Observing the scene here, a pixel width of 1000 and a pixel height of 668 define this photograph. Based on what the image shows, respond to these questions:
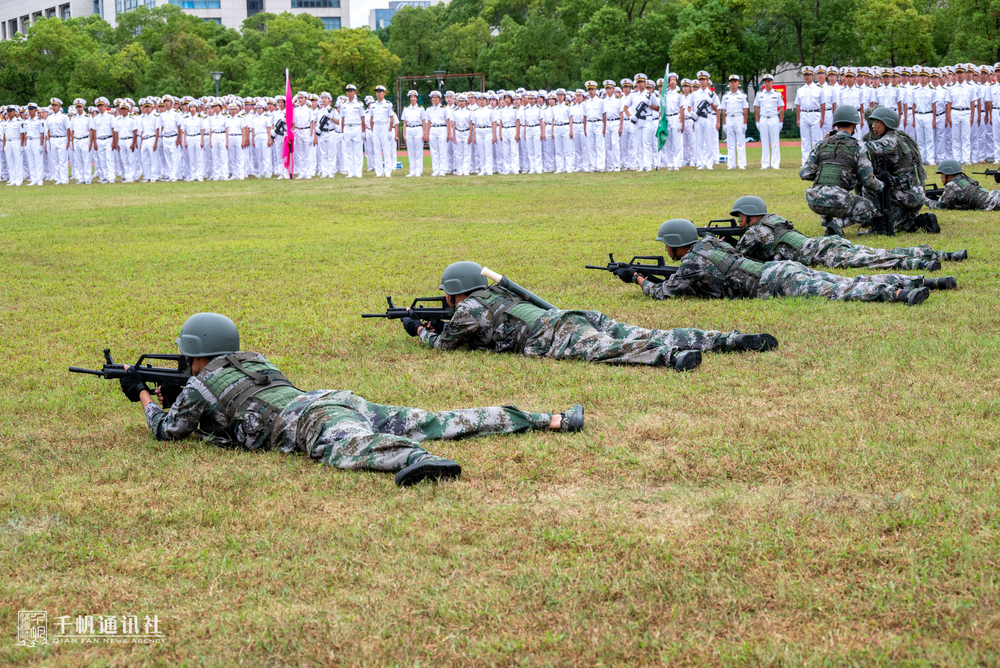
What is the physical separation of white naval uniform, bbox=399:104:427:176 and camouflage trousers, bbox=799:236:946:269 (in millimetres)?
21946

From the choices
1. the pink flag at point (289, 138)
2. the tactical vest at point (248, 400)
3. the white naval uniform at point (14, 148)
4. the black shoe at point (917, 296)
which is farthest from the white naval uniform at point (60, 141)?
the tactical vest at point (248, 400)

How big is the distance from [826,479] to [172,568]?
10.0 ft

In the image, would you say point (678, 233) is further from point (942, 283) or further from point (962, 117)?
point (962, 117)

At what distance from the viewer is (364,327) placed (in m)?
9.81

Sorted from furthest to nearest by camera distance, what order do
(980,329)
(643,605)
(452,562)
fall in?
1. (980,329)
2. (452,562)
3. (643,605)

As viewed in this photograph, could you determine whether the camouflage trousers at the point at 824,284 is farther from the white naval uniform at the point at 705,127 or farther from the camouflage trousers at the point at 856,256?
the white naval uniform at the point at 705,127

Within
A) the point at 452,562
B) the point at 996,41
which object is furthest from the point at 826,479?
the point at 996,41

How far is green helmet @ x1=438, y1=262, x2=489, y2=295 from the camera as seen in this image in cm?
821

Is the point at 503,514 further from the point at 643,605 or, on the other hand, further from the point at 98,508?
the point at 98,508

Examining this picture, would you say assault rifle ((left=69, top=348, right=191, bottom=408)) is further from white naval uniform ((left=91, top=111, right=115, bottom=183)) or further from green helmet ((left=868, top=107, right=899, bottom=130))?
white naval uniform ((left=91, top=111, right=115, bottom=183))

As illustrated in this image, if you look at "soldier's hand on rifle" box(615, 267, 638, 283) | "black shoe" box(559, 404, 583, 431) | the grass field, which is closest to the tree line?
"soldier's hand on rifle" box(615, 267, 638, 283)

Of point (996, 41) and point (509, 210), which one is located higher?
point (996, 41)

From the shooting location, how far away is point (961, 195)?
682 inches

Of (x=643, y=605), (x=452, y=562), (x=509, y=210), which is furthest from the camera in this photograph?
(x=509, y=210)
